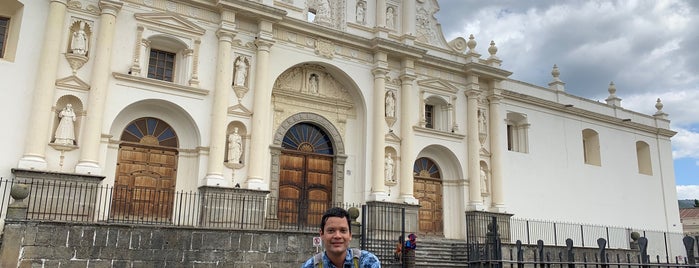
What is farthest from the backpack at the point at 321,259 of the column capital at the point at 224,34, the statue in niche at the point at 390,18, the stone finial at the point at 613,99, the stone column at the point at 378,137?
the stone finial at the point at 613,99

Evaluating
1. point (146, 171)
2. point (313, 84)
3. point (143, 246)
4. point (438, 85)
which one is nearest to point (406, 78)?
point (438, 85)

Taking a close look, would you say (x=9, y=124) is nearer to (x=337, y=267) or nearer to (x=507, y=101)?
(x=337, y=267)

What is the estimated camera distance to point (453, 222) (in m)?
22.1

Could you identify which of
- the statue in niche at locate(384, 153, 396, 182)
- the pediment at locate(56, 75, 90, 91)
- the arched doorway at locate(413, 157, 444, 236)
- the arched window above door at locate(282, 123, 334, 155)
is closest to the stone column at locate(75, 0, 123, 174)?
the pediment at locate(56, 75, 90, 91)

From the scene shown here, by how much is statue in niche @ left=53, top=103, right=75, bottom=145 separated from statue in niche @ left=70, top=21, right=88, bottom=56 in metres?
1.50

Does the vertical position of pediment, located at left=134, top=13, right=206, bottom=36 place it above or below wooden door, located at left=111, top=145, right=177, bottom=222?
above

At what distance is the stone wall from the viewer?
38.0ft

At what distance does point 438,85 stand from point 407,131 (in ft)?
9.17

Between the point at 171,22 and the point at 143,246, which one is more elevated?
the point at 171,22

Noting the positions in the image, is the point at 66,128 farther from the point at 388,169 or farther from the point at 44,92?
the point at 388,169

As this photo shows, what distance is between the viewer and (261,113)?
1753 centimetres

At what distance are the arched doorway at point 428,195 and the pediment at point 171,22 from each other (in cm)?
950

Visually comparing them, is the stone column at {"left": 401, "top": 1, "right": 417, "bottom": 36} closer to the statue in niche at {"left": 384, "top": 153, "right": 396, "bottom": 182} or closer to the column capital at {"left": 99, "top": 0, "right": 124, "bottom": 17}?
the statue in niche at {"left": 384, "top": 153, "right": 396, "bottom": 182}

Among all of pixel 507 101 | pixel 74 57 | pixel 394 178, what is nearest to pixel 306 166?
pixel 394 178
